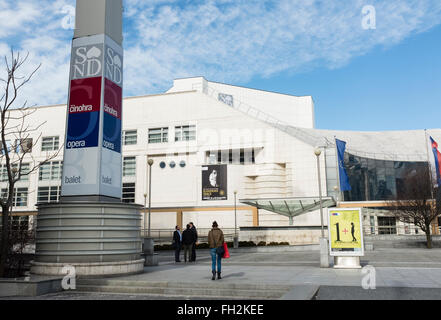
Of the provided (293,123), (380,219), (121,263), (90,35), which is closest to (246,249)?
(121,263)

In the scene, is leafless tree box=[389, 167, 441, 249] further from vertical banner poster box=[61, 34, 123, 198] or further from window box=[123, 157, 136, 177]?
window box=[123, 157, 136, 177]

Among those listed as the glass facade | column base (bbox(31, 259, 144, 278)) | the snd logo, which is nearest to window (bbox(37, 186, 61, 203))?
the glass facade

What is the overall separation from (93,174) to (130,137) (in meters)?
38.9

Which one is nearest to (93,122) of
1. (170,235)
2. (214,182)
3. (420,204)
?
(420,204)

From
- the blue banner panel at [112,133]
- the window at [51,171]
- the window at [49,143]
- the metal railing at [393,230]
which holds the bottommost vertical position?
the metal railing at [393,230]

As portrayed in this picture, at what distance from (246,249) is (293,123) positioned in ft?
161

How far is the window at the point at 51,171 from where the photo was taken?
5262 cm

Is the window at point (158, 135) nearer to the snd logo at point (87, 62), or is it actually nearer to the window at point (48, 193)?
the window at point (48, 193)

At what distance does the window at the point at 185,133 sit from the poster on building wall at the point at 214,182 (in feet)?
15.9

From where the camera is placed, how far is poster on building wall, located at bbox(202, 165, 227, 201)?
45969 mm

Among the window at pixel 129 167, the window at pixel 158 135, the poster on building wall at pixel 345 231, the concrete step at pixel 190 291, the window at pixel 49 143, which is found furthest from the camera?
the window at pixel 49 143

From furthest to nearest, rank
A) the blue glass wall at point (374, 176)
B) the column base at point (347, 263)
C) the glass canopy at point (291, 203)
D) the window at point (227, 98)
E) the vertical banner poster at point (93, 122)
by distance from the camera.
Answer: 1. the window at point (227, 98)
2. the blue glass wall at point (374, 176)
3. the glass canopy at point (291, 203)
4. the column base at point (347, 263)
5. the vertical banner poster at point (93, 122)

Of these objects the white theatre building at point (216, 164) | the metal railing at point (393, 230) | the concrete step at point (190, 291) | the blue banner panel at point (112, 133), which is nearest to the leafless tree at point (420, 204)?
the white theatre building at point (216, 164)

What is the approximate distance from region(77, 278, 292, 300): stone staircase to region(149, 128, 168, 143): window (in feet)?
127
